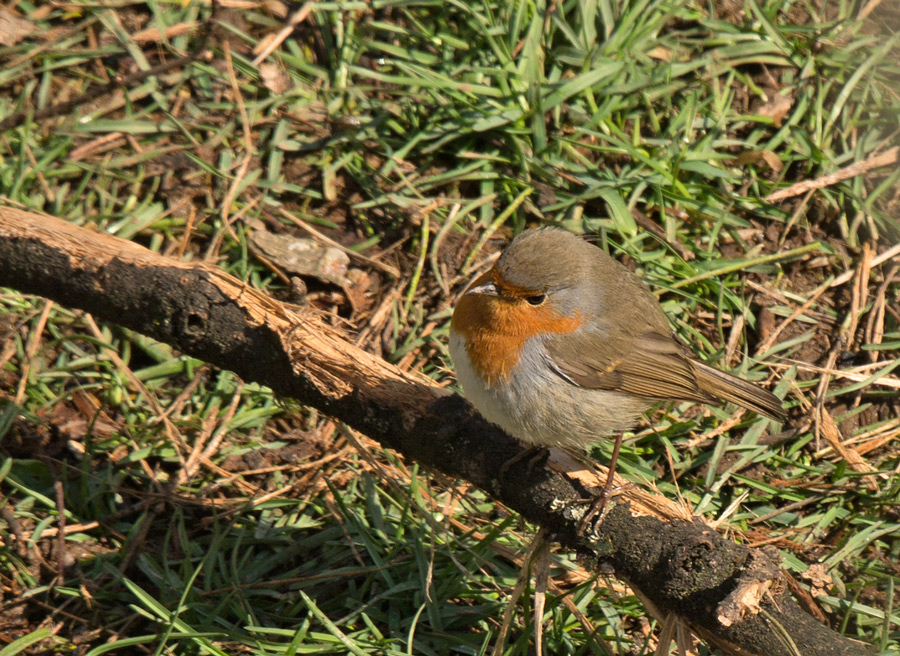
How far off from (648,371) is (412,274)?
1.72 meters

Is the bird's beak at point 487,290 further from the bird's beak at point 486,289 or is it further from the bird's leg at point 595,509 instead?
the bird's leg at point 595,509

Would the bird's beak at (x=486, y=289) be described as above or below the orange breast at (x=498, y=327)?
above

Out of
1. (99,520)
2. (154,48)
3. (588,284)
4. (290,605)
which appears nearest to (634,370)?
(588,284)

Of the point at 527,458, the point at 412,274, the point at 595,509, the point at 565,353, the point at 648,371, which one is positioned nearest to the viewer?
the point at 595,509

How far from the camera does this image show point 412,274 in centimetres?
530

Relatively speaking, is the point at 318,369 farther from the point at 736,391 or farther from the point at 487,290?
the point at 736,391

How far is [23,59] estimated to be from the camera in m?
5.73

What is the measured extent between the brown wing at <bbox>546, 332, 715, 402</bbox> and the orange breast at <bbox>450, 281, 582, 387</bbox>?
0.29 ft

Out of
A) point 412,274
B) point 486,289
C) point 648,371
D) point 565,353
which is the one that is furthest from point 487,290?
point 412,274

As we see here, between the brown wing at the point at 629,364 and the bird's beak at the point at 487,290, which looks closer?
the bird's beak at the point at 487,290

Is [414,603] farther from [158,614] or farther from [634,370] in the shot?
[634,370]

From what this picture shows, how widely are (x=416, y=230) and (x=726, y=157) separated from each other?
5.97 ft

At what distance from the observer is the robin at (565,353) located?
3.67m

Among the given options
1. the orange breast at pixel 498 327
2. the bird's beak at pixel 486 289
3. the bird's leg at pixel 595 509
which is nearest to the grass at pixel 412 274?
the bird's leg at pixel 595 509
